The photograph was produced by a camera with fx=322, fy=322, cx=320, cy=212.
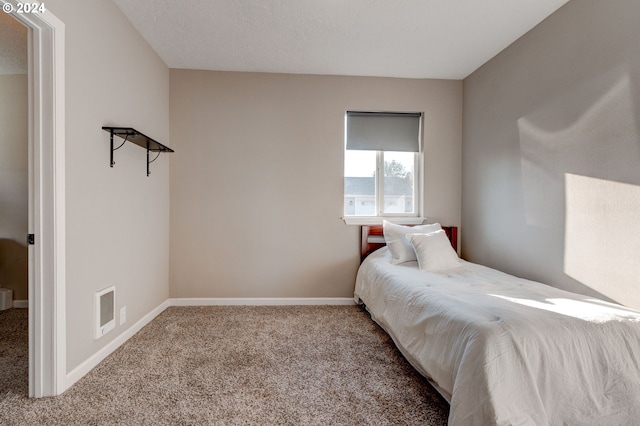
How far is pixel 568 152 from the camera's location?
2322mm

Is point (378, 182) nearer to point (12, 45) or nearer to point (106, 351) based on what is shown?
point (106, 351)

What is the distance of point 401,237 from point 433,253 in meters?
0.39

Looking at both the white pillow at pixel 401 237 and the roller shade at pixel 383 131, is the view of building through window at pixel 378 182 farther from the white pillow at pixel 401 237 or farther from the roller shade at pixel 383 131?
the white pillow at pixel 401 237

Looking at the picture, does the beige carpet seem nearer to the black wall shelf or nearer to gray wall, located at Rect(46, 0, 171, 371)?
gray wall, located at Rect(46, 0, 171, 371)

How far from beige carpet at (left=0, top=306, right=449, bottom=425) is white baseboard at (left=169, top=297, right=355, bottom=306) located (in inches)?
23.8

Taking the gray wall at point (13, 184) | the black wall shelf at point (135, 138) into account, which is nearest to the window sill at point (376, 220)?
the black wall shelf at point (135, 138)

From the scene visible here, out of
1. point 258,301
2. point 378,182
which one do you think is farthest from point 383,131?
point 258,301

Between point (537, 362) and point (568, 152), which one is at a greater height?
point (568, 152)

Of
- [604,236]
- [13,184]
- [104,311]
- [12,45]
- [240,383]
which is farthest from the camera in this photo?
[13,184]

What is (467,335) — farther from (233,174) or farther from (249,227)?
(233,174)

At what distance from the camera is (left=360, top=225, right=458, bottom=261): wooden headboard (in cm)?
362

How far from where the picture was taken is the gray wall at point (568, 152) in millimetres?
1927

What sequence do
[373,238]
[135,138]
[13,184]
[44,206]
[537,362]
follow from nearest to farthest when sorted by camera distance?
[537,362], [44,206], [135,138], [13,184], [373,238]

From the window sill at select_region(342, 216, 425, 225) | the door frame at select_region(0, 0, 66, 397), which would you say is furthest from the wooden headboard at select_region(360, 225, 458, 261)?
the door frame at select_region(0, 0, 66, 397)
